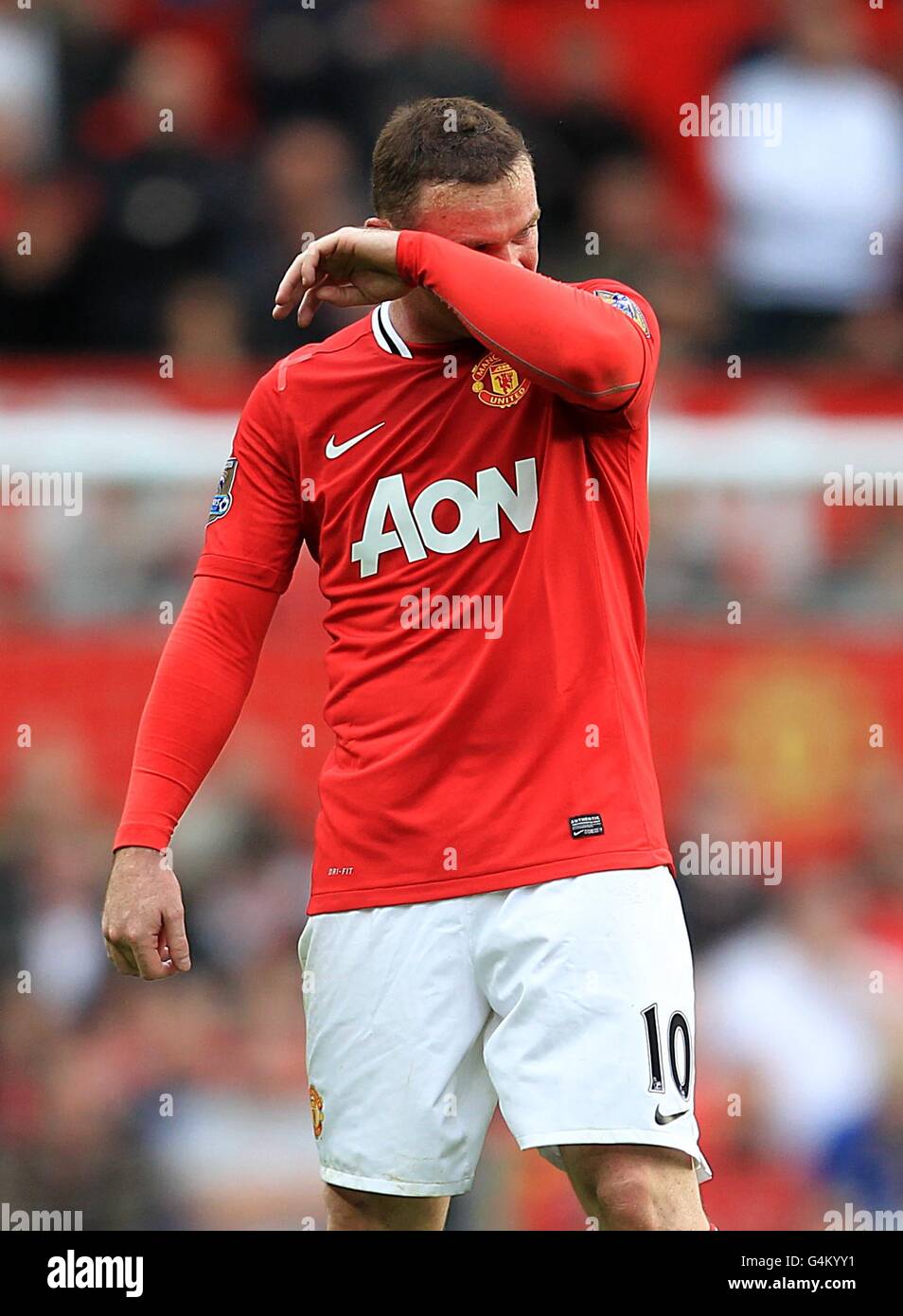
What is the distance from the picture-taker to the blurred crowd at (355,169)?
627cm

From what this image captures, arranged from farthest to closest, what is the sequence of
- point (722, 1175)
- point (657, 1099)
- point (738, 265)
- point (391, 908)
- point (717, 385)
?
1. point (738, 265)
2. point (717, 385)
3. point (722, 1175)
4. point (391, 908)
5. point (657, 1099)

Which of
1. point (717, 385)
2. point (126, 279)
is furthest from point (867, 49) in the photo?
point (126, 279)

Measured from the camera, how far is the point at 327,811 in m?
2.58

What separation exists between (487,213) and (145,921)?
1047 mm

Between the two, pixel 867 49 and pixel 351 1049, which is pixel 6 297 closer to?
pixel 867 49

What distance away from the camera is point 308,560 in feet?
18.1

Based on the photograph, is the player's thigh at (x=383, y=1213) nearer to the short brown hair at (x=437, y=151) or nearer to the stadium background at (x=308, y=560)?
the short brown hair at (x=437, y=151)

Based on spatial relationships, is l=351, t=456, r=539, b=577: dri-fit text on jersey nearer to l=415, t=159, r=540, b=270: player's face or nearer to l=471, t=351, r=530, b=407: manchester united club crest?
l=471, t=351, r=530, b=407: manchester united club crest

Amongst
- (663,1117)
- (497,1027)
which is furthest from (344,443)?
(663,1117)

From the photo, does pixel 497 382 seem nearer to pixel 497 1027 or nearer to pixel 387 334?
pixel 387 334

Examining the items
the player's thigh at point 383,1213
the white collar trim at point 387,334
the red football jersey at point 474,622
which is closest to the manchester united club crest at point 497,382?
the red football jersey at point 474,622

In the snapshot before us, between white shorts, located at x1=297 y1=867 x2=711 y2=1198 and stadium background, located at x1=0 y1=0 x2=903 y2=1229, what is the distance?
2.43 m

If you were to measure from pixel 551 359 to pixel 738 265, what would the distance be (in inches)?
173

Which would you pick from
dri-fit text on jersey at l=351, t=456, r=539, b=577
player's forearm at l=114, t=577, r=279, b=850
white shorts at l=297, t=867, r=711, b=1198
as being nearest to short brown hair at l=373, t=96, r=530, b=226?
dri-fit text on jersey at l=351, t=456, r=539, b=577
